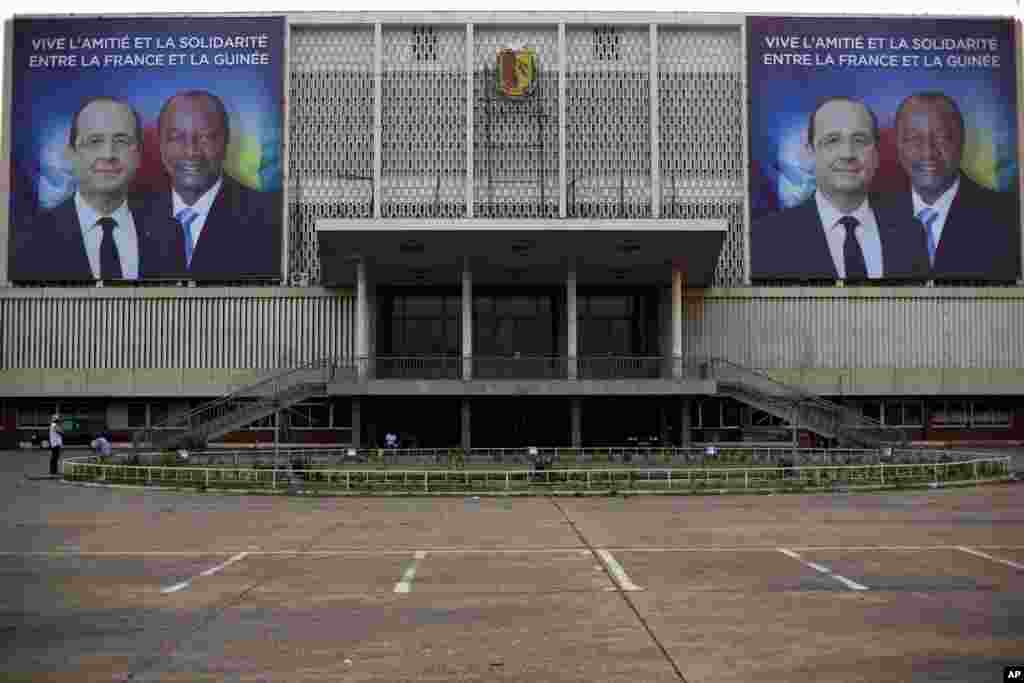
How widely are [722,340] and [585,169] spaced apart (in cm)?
1108

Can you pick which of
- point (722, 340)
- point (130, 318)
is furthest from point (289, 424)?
point (722, 340)

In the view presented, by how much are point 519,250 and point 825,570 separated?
35431 mm

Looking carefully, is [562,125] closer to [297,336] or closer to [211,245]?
[297,336]

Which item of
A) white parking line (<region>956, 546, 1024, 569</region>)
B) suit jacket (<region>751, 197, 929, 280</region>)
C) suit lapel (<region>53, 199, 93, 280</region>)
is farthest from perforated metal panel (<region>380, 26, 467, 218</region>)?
white parking line (<region>956, 546, 1024, 569</region>)

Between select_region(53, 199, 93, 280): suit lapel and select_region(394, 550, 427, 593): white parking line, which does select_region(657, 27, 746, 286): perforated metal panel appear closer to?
select_region(53, 199, 93, 280): suit lapel

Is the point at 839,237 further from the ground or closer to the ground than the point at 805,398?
further from the ground

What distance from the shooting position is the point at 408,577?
15.5 meters

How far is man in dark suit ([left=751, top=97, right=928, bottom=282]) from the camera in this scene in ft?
198

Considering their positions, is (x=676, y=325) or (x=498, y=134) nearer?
(x=676, y=325)

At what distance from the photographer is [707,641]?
434 inches

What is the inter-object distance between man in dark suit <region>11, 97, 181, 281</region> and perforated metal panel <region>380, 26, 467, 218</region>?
11.6 m

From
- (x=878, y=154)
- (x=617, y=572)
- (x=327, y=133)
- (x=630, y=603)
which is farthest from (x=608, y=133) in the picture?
(x=630, y=603)

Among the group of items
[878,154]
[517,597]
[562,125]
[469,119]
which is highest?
[469,119]

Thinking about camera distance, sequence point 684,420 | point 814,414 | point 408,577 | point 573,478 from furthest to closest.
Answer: point 684,420, point 814,414, point 573,478, point 408,577
